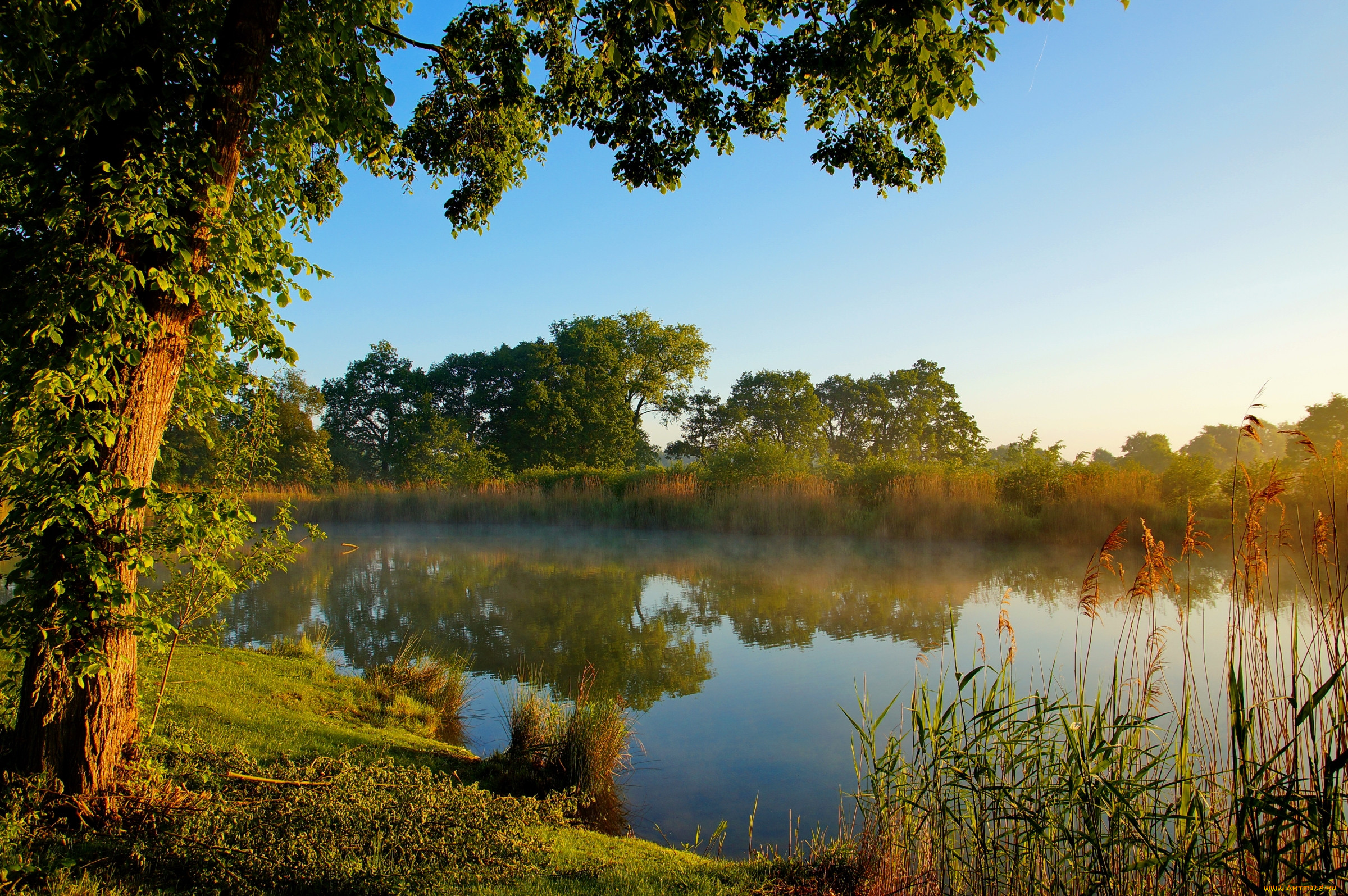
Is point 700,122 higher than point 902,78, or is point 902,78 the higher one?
point 700,122

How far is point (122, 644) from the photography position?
295cm

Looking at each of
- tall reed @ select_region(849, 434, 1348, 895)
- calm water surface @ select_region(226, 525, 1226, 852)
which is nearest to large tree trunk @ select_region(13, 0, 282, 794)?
calm water surface @ select_region(226, 525, 1226, 852)

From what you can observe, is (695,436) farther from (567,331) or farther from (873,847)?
(873,847)

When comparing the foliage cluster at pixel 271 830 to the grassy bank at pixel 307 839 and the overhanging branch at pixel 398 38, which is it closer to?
the grassy bank at pixel 307 839

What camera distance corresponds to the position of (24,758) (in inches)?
111

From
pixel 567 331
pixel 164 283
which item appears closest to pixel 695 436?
pixel 567 331

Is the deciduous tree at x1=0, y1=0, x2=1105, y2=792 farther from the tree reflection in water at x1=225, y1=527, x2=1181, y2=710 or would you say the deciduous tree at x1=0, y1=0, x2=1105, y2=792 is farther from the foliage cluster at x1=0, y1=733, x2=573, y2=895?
the tree reflection in water at x1=225, y1=527, x2=1181, y2=710

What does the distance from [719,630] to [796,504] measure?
1019 centimetres

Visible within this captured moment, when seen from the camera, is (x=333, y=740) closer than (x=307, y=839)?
No

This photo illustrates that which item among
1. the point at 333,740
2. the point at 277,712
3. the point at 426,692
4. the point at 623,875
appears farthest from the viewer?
the point at 426,692

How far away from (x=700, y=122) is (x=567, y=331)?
38.5 m

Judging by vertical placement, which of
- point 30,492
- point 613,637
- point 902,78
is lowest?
point 613,637

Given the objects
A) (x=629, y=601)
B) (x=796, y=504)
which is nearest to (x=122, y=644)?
(x=629, y=601)

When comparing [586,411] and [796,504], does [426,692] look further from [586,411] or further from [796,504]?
[586,411]
